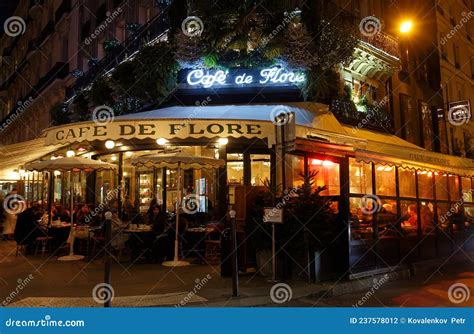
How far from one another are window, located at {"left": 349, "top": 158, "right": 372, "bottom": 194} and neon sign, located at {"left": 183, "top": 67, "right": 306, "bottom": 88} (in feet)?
11.8

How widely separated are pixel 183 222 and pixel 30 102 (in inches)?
819

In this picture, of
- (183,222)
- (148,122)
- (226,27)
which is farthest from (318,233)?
(226,27)

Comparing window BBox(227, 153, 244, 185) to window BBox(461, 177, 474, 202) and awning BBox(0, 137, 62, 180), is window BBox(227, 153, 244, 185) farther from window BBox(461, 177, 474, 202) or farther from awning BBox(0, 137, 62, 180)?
window BBox(461, 177, 474, 202)

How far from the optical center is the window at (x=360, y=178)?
10.0 m

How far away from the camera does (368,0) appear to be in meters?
17.7

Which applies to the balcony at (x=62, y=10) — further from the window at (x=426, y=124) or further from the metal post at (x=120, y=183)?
the window at (x=426, y=124)

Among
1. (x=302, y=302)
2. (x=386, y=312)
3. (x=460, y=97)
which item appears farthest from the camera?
(x=460, y=97)

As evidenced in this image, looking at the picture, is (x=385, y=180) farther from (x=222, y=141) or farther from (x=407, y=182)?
(x=222, y=141)

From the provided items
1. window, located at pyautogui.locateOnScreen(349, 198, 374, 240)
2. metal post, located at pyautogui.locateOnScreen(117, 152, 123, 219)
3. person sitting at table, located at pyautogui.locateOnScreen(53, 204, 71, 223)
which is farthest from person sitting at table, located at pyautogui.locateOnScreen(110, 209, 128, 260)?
window, located at pyautogui.locateOnScreen(349, 198, 374, 240)

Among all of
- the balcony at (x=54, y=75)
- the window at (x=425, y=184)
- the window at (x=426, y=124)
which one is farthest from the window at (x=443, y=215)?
the balcony at (x=54, y=75)

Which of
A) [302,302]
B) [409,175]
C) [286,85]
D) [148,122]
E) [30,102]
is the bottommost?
[302,302]

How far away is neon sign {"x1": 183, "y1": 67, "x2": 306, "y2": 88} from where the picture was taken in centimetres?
1352

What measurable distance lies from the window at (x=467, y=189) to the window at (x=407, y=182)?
3712 millimetres

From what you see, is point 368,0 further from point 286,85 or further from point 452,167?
point 452,167
